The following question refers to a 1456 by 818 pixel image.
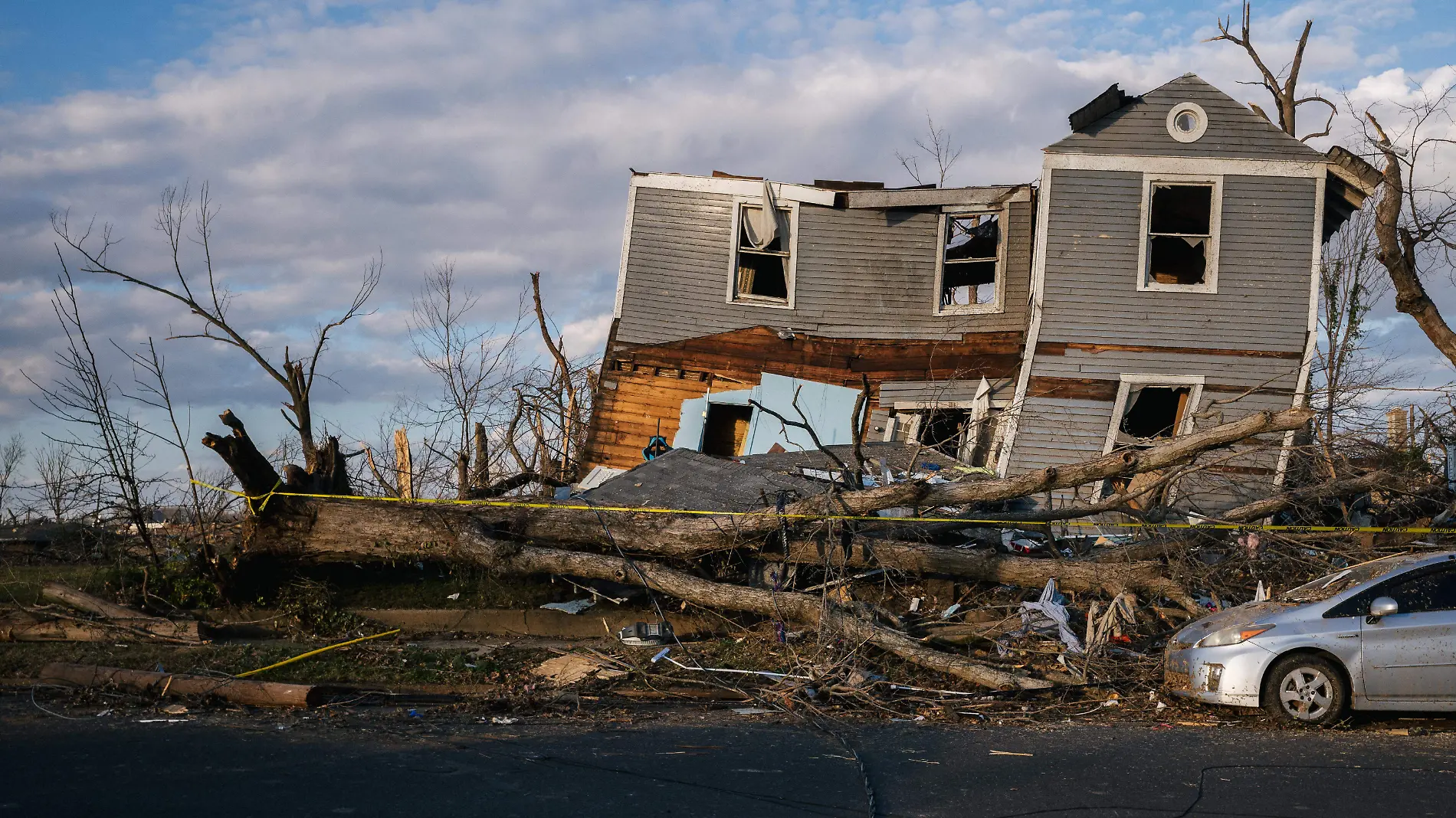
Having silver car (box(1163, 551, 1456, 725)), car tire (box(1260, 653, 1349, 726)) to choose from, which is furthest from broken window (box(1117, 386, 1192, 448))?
car tire (box(1260, 653, 1349, 726))

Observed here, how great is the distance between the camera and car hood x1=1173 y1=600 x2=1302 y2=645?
8.00 metres

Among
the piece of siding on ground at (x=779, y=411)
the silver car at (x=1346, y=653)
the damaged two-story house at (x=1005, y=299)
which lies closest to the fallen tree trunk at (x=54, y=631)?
the damaged two-story house at (x=1005, y=299)

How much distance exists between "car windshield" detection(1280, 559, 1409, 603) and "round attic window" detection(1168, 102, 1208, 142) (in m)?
9.34

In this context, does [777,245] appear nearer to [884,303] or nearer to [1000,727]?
[884,303]

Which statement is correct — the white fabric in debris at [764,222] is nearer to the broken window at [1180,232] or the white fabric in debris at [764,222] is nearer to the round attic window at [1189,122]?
the broken window at [1180,232]

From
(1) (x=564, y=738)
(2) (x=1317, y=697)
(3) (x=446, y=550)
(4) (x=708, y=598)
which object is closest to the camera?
(1) (x=564, y=738)

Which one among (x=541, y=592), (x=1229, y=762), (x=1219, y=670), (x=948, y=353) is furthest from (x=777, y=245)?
(x=1229, y=762)

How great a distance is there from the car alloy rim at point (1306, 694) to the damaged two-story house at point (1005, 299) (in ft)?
24.4

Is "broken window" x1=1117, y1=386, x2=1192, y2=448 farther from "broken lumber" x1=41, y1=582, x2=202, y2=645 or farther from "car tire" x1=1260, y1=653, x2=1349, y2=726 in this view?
"broken lumber" x1=41, y1=582, x2=202, y2=645

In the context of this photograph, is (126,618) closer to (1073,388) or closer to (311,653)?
(311,653)

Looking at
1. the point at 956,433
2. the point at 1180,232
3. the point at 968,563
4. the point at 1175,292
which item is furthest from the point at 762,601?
the point at 1180,232

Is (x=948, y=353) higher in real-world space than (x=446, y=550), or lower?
higher

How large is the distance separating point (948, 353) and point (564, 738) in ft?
38.2

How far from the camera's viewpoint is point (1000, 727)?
760 centimetres
